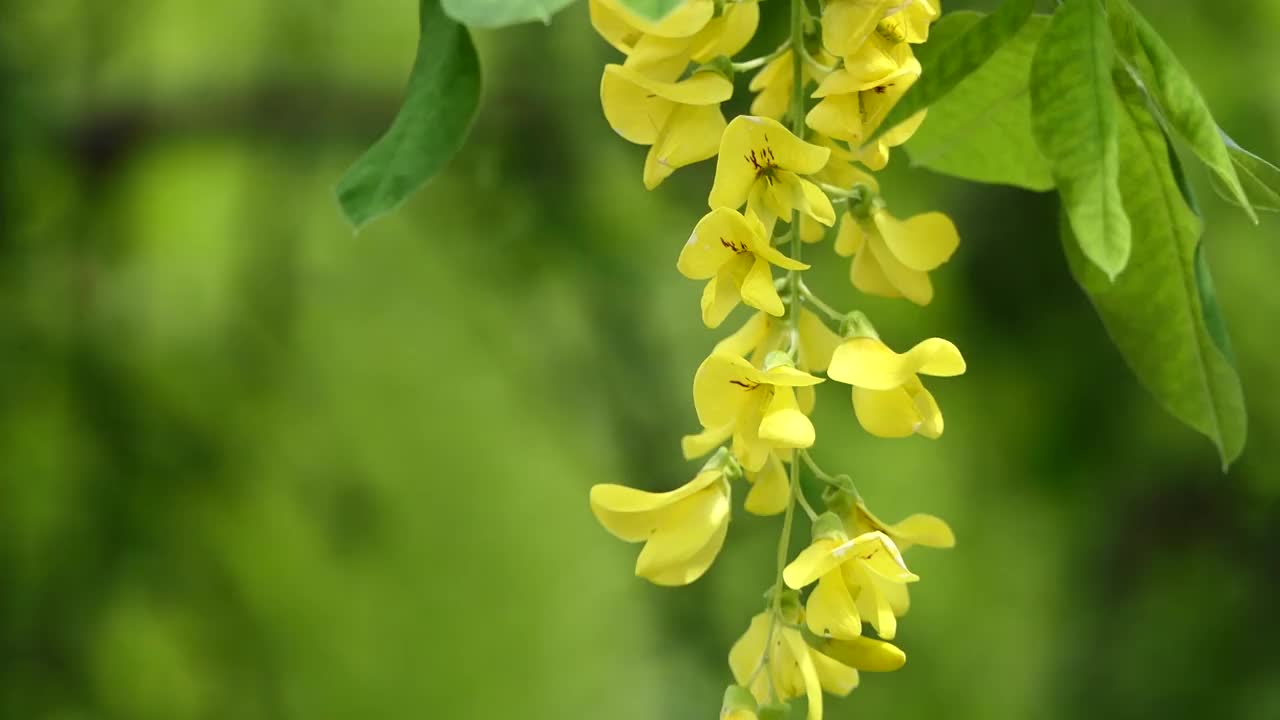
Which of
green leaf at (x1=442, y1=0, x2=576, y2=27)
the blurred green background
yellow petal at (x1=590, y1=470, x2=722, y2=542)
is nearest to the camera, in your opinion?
green leaf at (x1=442, y1=0, x2=576, y2=27)

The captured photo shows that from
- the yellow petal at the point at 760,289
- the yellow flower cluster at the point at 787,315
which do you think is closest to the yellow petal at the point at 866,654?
the yellow flower cluster at the point at 787,315

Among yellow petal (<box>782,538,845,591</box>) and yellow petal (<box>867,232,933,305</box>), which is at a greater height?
yellow petal (<box>867,232,933,305</box>)

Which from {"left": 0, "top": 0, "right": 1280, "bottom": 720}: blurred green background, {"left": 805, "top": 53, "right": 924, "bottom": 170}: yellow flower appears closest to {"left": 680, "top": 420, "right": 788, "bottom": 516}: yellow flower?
{"left": 805, "top": 53, "right": 924, "bottom": 170}: yellow flower

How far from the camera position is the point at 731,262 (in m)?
0.39

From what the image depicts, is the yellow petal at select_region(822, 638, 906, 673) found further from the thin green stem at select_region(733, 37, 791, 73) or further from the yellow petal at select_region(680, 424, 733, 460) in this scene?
the thin green stem at select_region(733, 37, 791, 73)

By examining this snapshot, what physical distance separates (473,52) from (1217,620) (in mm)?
1939

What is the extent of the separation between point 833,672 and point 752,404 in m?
0.09

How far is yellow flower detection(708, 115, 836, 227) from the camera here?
38 centimetres

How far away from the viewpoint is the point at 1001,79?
1.54ft

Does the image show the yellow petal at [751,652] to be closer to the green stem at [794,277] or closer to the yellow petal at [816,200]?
the green stem at [794,277]

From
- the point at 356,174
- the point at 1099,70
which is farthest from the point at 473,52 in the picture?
the point at 1099,70

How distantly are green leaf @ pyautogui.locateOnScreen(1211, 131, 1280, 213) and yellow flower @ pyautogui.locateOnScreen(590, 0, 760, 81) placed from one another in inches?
5.6

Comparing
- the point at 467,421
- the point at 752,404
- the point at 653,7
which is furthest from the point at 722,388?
the point at 467,421

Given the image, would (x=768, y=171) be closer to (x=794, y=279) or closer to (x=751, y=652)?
(x=794, y=279)
